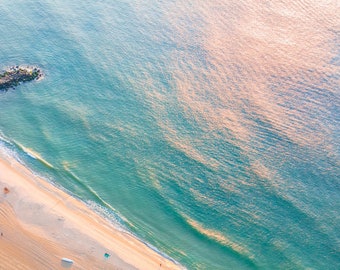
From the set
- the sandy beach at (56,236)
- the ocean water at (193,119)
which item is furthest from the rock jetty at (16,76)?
the sandy beach at (56,236)

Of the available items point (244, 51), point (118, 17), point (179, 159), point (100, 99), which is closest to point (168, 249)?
point (179, 159)

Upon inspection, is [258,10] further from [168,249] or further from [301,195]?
[168,249]

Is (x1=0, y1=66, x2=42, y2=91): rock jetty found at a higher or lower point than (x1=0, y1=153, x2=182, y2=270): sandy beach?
higher

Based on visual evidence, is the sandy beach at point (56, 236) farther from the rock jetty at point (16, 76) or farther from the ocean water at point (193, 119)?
the rock jetty at point (16, 76)

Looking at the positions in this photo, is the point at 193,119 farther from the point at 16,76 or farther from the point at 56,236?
the point at 16,76

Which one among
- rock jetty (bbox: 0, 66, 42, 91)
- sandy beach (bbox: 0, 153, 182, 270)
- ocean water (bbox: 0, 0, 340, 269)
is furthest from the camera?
rock jetty (bbox: 0, 66, 42, 91)

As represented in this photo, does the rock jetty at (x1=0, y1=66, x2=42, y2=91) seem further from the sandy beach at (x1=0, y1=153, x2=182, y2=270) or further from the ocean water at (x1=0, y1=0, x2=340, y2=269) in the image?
the sandy beach at (x1=0, y1=153, x2=182, y2=270)

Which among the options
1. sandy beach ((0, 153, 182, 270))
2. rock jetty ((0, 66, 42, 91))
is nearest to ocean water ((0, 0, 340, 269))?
rock jetty ((0, 66, 42, 91))

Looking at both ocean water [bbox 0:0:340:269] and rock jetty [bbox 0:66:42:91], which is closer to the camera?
ocean water [bbox 0:0:340:269]
